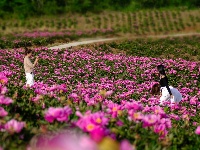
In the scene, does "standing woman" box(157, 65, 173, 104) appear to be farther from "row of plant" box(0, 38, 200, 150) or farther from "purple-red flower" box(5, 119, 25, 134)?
"purple-red flower" box(5, 119, 25, 134)

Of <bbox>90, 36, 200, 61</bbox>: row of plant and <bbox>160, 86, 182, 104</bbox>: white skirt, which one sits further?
<bbox>90, 36, 200, 61</bbox>: row of plant

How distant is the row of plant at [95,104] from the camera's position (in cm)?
252

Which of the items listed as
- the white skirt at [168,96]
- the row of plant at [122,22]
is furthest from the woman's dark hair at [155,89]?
the row of plant at [122,22]

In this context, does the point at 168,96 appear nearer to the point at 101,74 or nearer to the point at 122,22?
the point at 101,74

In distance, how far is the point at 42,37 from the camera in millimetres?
30141

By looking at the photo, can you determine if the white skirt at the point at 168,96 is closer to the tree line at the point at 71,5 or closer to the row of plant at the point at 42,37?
the row of plant at the point at 42,37

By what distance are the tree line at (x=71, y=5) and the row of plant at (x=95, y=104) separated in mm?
19167

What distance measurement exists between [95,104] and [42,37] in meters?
26.8

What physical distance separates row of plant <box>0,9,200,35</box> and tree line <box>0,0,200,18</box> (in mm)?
2278

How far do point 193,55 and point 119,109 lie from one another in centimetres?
2187

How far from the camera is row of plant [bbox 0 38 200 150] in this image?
8.28 ft

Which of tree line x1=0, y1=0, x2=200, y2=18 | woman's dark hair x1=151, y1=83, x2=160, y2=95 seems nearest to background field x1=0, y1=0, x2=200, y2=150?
tree line x1=0, y1=0, x2=200, y2=18

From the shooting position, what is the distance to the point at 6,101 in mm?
3439

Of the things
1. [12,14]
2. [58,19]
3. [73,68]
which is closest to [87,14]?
[58,19]
